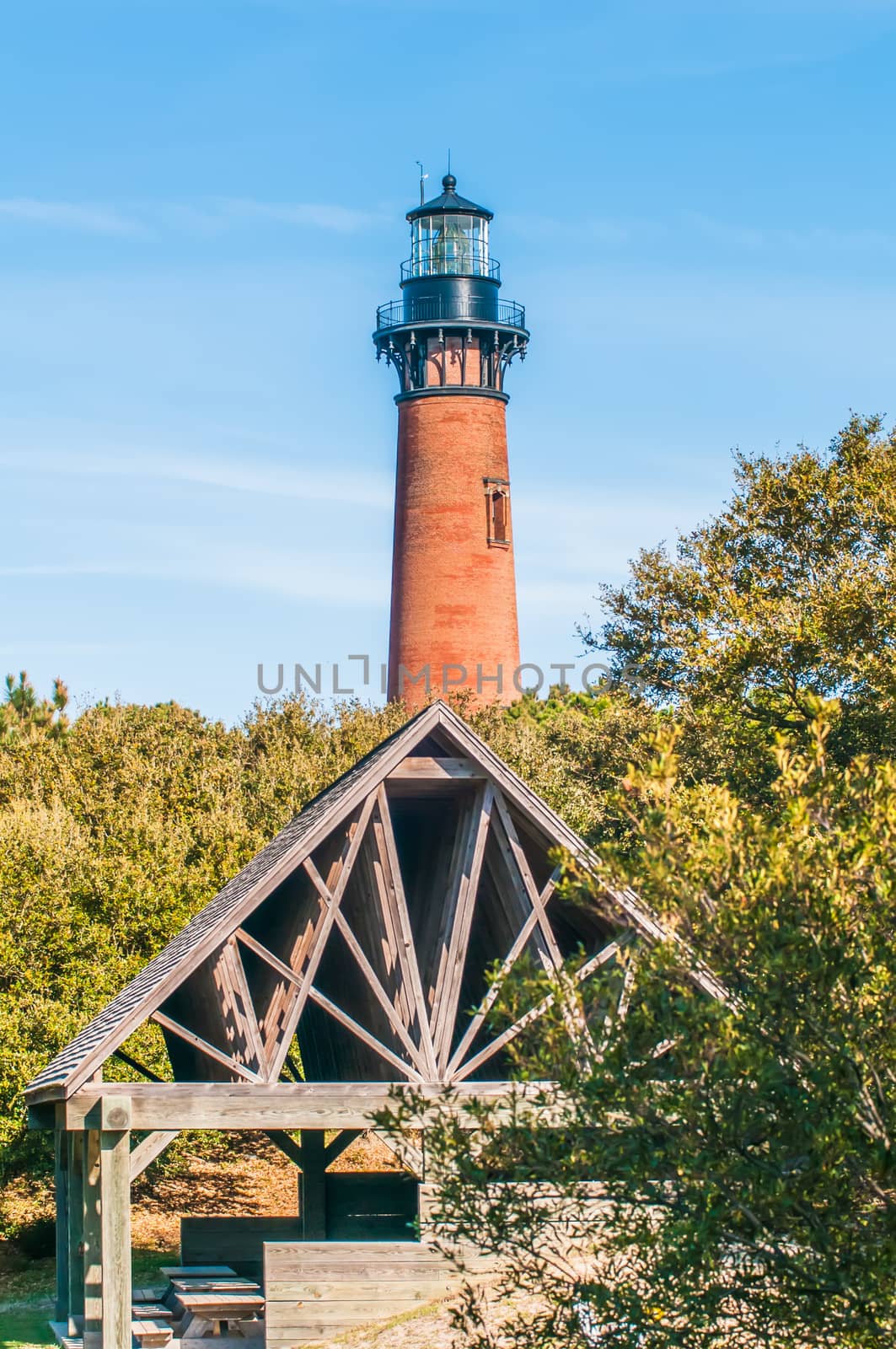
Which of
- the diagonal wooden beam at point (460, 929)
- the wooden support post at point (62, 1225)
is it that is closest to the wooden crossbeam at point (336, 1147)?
the wooden support post at point (62, 1225)

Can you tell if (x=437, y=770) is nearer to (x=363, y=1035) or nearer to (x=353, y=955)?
(x=353, y=955)

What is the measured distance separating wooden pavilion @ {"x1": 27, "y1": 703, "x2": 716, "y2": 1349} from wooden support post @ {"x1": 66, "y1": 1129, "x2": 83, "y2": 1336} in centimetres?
4

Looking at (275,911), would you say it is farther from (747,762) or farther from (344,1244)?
(747,762)

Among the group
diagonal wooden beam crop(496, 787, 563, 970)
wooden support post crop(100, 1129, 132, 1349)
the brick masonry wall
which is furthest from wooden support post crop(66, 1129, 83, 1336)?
the brick masonry wall

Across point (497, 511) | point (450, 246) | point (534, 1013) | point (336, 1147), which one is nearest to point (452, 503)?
point (497, 511)

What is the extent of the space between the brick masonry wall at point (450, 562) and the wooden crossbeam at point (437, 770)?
30245 millimetres

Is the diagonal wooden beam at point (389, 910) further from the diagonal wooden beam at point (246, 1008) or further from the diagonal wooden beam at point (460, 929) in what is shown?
the diagonal wooden beam at point (246, 1008)

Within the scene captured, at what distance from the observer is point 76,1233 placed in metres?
17.6

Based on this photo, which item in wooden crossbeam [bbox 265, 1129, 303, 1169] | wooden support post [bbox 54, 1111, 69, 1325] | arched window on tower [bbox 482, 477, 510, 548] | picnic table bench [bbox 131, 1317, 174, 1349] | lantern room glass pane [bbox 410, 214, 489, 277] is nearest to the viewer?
picnic table bench [bbox 131, 1317, 174, 1349]

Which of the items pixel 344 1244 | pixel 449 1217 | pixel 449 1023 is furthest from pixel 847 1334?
pixel 344 1244

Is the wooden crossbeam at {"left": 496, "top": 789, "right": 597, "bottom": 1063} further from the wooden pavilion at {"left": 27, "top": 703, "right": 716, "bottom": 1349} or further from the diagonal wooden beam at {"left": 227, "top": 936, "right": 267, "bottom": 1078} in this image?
the diagonal wooden beam at {"left": 227, "top": 936, "right": 267, "bottom": 1078}

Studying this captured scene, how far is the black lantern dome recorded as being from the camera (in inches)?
1896

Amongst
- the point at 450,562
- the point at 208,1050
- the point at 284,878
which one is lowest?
the point at 208,1050

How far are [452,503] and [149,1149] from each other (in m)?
33.5
